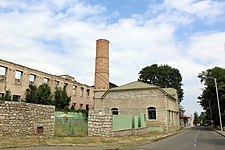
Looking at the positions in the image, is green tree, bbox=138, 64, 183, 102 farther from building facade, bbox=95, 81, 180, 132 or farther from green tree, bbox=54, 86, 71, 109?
green tree, bbox=54, 86, 71, 109

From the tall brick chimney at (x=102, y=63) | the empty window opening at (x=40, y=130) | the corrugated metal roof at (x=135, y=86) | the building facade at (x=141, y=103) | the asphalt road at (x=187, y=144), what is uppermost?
the tall brick chimney at (x=102, y=63)

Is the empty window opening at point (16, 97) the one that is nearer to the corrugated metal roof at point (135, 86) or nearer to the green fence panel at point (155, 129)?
the corrugated metal roof at point (135, 86)

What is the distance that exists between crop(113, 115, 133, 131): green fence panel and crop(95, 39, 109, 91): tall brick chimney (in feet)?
41.7

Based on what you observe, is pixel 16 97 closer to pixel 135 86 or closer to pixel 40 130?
pixel 135 86

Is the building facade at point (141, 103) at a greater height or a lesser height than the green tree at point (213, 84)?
lesser

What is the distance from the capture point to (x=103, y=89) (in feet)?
132

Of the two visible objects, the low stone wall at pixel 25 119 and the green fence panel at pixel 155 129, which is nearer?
the low stone wall at pixel 25 119

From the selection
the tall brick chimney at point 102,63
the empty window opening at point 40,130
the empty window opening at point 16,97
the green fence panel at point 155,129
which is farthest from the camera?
the tall brick chimney at point 102,63

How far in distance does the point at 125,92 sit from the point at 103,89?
11.4 ft

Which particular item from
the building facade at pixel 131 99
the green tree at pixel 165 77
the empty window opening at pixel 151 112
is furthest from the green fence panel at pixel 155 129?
the green tree at pixel 165 77

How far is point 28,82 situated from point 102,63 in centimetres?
1180

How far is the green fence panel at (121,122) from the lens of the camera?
23.9 metres

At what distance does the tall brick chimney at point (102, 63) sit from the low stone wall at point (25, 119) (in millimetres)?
19766

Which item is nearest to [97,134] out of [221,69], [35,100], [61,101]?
[35,100]
